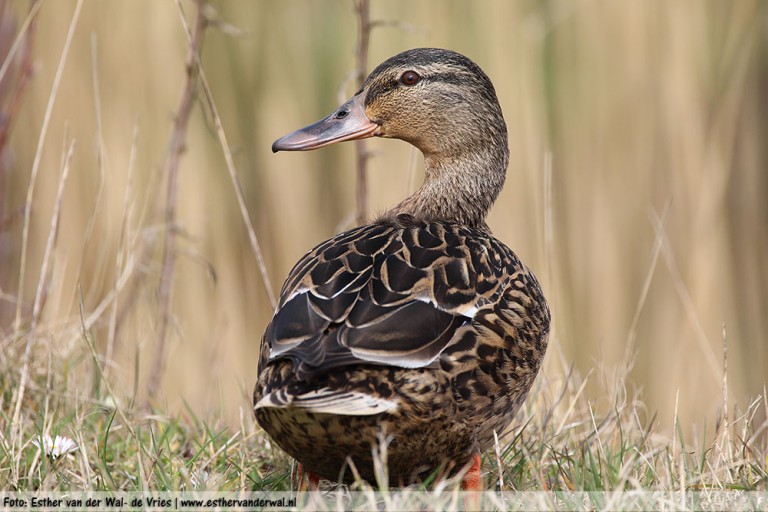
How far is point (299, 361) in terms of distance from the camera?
125 inches

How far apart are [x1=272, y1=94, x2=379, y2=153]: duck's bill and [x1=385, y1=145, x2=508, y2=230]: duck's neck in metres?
0.34

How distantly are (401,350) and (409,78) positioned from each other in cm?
184

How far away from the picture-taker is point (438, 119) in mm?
4746

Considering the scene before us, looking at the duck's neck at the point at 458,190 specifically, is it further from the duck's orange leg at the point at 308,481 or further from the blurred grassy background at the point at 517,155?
the blurred grassy background at the point at 517,155

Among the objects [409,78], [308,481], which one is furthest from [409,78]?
[308,481]

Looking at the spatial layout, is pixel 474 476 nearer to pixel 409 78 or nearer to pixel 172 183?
pixel 409 78

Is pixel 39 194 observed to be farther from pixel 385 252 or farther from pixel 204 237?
pixel 385 252

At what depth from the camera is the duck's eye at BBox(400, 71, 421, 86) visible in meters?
4.71

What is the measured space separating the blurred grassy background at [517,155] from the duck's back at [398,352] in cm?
286

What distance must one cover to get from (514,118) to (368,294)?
361 centimetres

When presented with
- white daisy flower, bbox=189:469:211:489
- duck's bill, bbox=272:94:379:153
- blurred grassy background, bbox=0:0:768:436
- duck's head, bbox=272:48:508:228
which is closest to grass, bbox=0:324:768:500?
white daisy flower, bbox=189:469:211:489

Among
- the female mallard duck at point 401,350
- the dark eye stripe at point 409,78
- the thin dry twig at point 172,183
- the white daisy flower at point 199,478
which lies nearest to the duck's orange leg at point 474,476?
the female mallard duck at point 401,350

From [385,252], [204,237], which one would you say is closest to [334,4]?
[204,237]

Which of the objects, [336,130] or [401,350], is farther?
[336,130]
